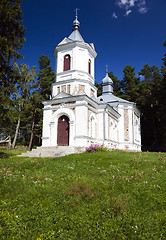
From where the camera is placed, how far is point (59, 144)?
57.2 ft

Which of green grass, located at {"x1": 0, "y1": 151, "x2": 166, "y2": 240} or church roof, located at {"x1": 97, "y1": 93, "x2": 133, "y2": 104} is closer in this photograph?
green grass, located at {"x1": 0, "y1": 151, "x2": 166, "y2": 240}

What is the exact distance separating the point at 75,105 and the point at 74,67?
434 centimetres

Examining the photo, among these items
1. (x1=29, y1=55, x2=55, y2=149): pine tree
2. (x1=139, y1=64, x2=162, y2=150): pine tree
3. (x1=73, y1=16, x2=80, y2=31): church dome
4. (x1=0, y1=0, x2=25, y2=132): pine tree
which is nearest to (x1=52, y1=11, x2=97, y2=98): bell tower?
(x1=73, y1=16, x2=80, y2=31): church dome

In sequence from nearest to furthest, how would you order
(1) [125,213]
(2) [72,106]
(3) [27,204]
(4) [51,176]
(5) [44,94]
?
(1) [125,213] → (3) [27,204] → (4) [51,176] → (2) [72,106] → (5) [44,94]

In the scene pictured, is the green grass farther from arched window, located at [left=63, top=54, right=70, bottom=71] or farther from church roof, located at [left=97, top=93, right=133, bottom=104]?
church roof, located at [left=97, top=93, right=133, bottom=104]

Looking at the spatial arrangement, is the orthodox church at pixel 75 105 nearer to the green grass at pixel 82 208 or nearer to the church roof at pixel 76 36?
the church roof at pixel 76 36

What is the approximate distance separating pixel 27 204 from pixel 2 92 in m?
8.47

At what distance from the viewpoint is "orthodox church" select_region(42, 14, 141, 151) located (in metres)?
16.7

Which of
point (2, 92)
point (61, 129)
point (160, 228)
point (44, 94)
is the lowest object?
point (160, 228)

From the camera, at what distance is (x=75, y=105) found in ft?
55.7

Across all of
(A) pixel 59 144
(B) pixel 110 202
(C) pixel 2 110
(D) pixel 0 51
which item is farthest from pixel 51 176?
(A) pixel 59 144

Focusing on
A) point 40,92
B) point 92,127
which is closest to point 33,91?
point 40,92

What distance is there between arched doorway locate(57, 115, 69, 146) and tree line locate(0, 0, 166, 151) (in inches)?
153

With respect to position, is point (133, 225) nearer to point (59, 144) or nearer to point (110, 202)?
point (110, 202)
